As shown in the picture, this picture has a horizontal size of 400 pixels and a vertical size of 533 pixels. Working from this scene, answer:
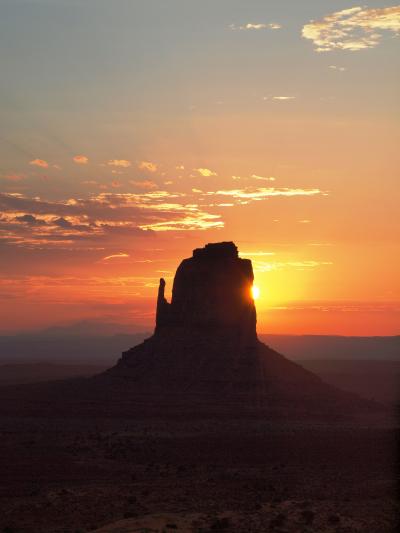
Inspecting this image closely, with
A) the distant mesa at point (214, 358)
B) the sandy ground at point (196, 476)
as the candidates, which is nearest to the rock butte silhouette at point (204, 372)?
the distant mesa at point (214, 358)

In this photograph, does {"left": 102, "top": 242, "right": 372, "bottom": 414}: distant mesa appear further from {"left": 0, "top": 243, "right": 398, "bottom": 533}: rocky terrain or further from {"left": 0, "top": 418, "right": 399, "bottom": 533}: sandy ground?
{"left": 0, "top": 418, "right": 399, "bottom": 533}: sandy ground

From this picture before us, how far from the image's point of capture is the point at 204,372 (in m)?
84.6

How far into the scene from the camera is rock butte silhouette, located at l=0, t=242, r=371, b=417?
254 feet

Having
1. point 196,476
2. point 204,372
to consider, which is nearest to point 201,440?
point 196,476

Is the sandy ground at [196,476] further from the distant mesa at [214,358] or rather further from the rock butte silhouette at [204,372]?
the distant mesa at [214,358]

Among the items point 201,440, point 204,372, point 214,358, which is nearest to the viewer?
point 201,440

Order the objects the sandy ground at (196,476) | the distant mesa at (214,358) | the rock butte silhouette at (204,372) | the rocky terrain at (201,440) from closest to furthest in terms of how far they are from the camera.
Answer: the sandy ground at (196,476) → the rocky terrain at (201,440) → the rock butte silhouette at (204,372) → the distant mesa at (214,358)

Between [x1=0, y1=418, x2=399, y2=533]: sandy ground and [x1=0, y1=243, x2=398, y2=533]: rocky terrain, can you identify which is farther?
[x1=0, y1=243, x2=398, y2=533]: rocky terrain

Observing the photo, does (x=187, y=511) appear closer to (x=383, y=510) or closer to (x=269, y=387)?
(x=383, y=510)

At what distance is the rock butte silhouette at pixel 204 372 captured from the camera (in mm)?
77438

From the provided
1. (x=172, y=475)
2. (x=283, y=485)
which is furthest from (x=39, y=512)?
(x=283, y=485)

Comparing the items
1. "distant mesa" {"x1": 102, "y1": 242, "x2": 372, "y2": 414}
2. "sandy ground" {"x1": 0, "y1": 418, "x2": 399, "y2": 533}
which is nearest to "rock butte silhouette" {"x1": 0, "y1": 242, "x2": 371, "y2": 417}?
"distant mesa" {"x1": 102, "y1": 242, "x2": 372, "y2": 414}

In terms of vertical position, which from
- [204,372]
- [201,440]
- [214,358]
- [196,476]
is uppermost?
[214,358]

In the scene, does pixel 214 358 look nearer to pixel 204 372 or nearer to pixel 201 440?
pixel 204 372
